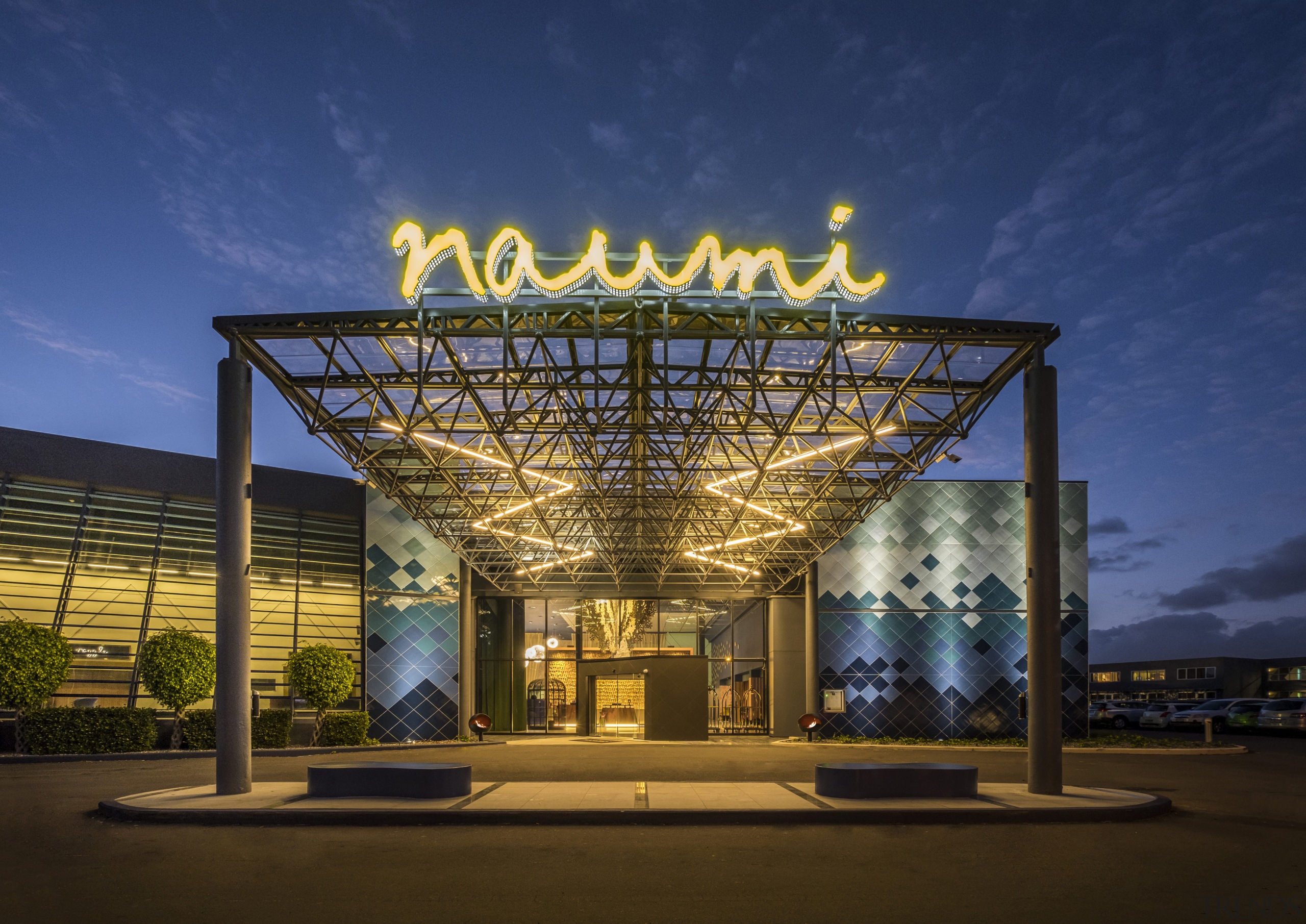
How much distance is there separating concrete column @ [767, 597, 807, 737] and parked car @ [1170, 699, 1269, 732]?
1564cm

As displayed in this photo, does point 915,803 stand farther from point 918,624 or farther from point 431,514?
point 918,624

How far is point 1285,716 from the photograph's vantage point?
3888 centimetres

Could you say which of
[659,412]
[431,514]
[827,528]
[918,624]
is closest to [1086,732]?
[918,624]

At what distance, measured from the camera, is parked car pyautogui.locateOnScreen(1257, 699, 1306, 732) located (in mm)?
38375

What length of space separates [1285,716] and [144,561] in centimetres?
4125

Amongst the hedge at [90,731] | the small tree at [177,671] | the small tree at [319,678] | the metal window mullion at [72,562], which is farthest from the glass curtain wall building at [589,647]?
the hedge at [90,731]

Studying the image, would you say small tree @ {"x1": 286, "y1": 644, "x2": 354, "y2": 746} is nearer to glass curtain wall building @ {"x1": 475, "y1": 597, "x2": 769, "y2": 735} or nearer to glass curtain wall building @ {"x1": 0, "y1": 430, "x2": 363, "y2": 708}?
glass curtain wall building @ {"x1": 0, "y1": 430, "x2": 363, "y2": 708}

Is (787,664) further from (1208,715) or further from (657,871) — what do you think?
(657,871)

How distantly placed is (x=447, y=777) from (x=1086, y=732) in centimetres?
2851

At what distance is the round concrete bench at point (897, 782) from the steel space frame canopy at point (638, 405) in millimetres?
6575

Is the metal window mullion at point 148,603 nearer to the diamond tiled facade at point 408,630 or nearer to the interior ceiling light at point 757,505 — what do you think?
the diamond tiled facade at point 408,630

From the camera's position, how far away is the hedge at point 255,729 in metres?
26.1

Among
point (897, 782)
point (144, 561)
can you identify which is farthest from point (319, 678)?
point (897, 782)

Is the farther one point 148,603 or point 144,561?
point 144,561
